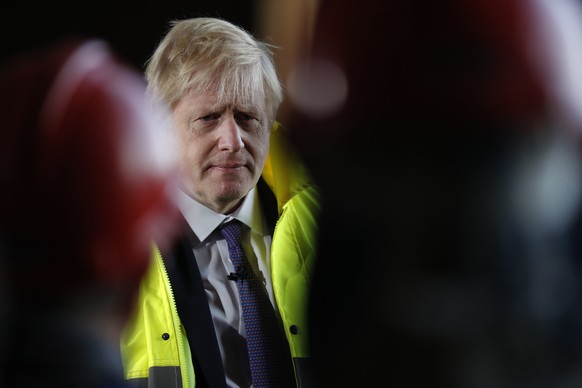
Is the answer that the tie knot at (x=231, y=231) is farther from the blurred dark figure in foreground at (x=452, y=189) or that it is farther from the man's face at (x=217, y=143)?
the blurred dark figure in foreground at (x=452, y=189)

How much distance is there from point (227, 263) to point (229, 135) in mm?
122

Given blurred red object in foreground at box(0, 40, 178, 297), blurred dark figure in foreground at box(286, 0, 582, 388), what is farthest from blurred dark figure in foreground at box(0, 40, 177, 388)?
blurred dark figure in foreground at box(286, 0, 582, 388)

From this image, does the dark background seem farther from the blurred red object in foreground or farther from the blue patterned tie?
the blurred red object in foreground

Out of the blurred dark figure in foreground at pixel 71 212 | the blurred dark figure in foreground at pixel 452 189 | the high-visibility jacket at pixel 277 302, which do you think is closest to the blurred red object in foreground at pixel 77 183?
the blurred dark figure in foreground at pixel 71 212

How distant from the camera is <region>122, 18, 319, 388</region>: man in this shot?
785 millimetres

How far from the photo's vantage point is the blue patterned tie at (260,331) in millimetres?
803

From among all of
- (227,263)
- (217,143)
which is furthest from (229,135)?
(227,263)

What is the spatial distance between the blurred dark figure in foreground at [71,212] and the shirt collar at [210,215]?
1.06 feet

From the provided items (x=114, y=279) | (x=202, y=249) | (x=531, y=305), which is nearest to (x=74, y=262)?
(x=114, y=279)

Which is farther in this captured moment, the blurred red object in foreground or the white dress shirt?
the white dress shirt

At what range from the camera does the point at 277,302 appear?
2.64ft

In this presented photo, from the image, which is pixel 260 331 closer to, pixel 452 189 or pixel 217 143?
pixel 217 143

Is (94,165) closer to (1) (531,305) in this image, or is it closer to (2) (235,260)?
(1) (531,305)

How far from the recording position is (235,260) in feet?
2.74
